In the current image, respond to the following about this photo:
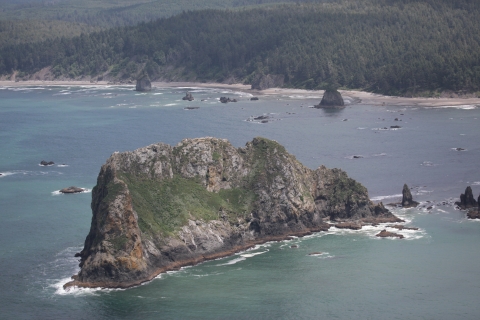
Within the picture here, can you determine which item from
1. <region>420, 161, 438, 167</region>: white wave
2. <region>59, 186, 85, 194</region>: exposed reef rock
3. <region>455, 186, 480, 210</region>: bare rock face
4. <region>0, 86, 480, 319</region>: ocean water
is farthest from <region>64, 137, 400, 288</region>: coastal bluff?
<region>420, 161, 438, 167</region>: white wave

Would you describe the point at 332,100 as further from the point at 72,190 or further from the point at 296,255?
the point at 296,255

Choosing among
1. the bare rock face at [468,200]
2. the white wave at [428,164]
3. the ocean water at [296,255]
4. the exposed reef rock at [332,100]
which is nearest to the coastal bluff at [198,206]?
the ocean water at [296,255]

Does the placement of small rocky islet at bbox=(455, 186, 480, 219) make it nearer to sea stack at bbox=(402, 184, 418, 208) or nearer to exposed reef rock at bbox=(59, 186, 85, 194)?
sea stack at bbox=(402, 184, 418, 208)

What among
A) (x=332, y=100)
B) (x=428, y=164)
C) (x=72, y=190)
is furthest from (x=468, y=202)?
(x=332, y=100)

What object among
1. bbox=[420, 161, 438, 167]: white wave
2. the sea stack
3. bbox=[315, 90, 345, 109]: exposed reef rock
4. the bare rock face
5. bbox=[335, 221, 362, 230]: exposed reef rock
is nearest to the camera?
bbox=[335, 221, 362, 230]: exposed reef rock

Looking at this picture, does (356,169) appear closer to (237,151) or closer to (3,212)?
(237,151)

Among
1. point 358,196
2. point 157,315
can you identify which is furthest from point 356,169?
point 157,315
